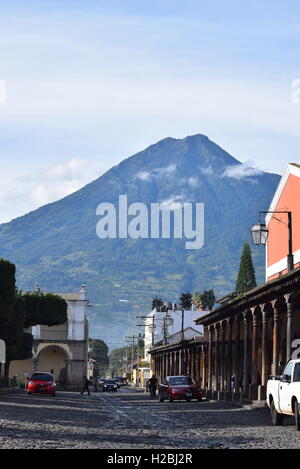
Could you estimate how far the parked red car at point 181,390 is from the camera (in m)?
54.5

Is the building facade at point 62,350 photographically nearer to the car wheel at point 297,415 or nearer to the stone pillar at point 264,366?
the stone pillar at point 264,366

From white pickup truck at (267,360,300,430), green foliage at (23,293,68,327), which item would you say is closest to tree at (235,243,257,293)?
green foliage at (23,293,68,327)

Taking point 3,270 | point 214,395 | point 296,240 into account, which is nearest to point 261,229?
point 296,240

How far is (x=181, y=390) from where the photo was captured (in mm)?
54500

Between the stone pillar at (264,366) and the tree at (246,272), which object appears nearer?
the stone pillar at (264,366)

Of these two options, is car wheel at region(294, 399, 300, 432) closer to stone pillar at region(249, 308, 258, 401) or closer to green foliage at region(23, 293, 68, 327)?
stone pillar at region(249, 308, 258, 401)

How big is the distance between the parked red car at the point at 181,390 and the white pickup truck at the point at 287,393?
2732 cm

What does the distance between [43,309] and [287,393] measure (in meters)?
69.0

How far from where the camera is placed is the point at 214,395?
5825 cm

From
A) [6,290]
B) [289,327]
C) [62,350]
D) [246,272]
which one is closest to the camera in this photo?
[289,327]

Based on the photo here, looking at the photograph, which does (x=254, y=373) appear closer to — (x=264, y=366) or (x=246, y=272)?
(x=264, y=366)

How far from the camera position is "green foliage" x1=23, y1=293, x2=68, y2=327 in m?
91.7

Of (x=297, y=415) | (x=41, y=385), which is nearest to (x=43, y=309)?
(x=41, y=385)

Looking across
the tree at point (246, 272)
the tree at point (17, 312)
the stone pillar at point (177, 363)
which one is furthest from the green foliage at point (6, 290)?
the tree at point (246, 272)
